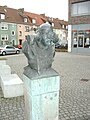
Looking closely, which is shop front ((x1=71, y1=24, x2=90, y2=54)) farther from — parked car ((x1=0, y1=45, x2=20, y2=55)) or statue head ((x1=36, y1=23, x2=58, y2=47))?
statue head ((x1=36, y1=23, x2=58, y2=47))

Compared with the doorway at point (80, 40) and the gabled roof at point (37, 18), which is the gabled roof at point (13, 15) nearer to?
the gabled roof at point (37, 18)

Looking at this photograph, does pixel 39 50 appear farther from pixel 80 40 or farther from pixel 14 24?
pixel 14 24

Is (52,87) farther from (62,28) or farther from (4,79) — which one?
(62,28)

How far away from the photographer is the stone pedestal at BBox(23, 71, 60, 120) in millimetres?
3754

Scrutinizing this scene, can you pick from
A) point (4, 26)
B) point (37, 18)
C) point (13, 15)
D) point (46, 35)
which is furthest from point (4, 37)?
point (46, 35)

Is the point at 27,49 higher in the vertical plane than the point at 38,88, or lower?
higher

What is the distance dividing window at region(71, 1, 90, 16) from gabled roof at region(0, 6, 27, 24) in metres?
24.2

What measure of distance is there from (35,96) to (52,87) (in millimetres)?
357

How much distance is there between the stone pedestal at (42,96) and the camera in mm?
3754

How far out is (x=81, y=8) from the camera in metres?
27.6

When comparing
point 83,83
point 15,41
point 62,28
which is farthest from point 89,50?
point 62,28

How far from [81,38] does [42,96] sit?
81.9ft

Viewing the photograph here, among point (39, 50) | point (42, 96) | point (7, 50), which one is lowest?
point (7, 50)

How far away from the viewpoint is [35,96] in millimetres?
3768
